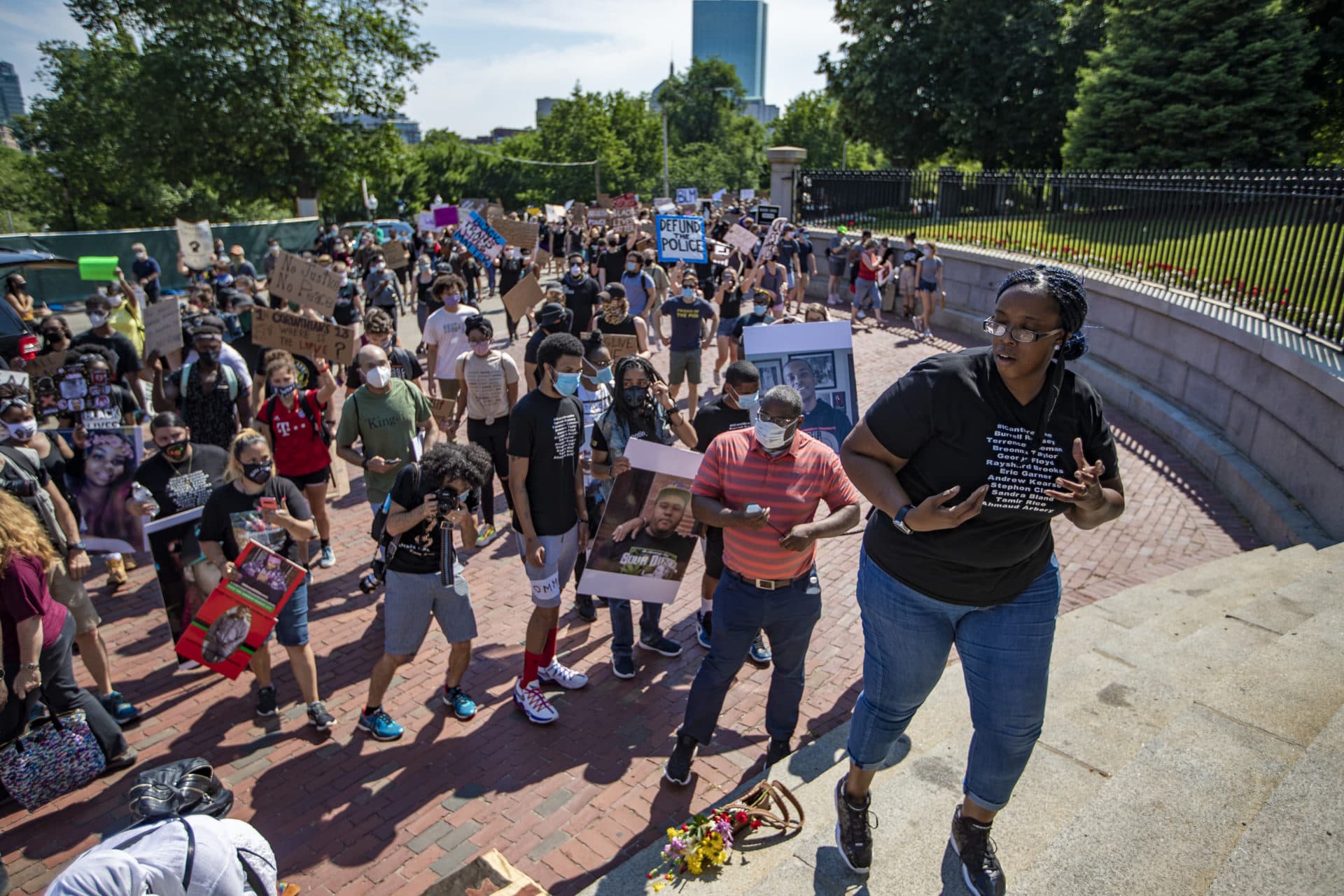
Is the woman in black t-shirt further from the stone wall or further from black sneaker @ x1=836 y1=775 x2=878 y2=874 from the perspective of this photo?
the stone wall

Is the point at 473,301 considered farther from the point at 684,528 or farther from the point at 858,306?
A: the point at 684,528

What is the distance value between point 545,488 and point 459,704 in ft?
4.59

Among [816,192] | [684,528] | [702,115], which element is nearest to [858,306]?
[816,192]

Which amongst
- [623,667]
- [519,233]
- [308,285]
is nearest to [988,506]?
[623,667]

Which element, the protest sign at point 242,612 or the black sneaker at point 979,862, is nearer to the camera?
the black sneaker at point 979,862

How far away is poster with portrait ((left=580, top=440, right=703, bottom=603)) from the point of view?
4.76m

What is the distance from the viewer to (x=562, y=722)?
496 cm

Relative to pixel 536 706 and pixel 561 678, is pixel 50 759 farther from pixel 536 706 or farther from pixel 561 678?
pixel 561 678

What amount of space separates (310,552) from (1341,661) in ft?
23.2

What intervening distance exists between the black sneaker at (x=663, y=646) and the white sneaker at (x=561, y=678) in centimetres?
57

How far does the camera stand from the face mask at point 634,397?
18.9ft

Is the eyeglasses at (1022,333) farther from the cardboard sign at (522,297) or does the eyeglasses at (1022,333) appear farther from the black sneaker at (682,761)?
the cardboard sign at (522,297)

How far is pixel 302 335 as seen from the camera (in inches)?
309

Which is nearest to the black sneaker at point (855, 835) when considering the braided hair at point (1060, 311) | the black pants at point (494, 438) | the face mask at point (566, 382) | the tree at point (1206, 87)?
the braided hair at point (1060, 311)
